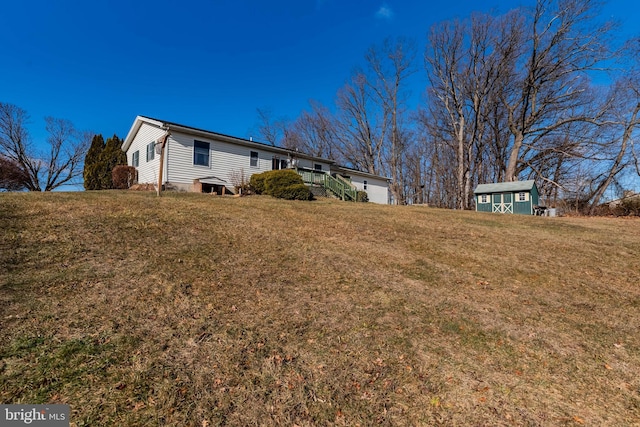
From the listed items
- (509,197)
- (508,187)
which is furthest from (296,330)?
(508,187)

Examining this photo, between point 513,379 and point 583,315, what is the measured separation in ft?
7.52

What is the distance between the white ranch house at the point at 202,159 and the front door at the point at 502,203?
38.0 ft

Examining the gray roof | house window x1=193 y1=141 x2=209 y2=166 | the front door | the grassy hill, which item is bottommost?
the grassy hill

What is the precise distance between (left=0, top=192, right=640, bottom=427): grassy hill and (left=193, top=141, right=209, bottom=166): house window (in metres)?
9.39

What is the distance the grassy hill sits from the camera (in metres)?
2.30

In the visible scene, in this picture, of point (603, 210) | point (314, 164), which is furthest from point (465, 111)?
point (314, 164)

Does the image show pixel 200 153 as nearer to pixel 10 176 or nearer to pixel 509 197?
pixel 509 197

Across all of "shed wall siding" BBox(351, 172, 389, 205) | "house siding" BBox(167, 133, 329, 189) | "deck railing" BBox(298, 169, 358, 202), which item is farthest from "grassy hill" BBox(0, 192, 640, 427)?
"shed wall siding" BBox(351, 172, 389, 205)

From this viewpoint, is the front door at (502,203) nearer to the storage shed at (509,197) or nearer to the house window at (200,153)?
the storage shed at (509,197)

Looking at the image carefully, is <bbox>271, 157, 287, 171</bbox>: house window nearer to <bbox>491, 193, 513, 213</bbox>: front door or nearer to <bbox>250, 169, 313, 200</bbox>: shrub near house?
<bbox>250, 169, 313, 200</bbox>: shrub near house

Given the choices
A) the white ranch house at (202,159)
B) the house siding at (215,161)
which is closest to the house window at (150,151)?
the white ranch house at (202,159)

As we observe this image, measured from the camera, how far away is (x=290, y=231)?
732 centimetres

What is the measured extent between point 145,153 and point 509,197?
80.1 ft

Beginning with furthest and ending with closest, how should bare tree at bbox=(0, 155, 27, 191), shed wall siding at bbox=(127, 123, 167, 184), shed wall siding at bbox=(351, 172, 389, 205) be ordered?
shed wall siding at bbox=(351, 172, 389, 205) → bare tree at bbox=(0, 155, 27, 191) → shed wall siding at bbox=(127, 123, 167, 184)
